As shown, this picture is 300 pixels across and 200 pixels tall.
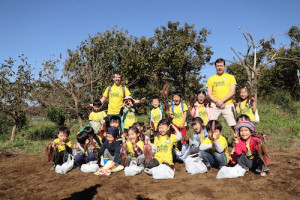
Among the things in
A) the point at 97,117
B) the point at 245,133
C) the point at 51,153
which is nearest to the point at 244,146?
the point at 245,133

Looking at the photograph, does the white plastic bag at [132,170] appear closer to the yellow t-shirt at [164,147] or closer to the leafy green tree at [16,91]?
the yellow t-shirt at [164,147]

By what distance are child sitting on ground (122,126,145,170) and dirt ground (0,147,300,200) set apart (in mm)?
397

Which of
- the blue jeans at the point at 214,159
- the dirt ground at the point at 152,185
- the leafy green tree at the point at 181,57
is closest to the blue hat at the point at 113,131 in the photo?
the dirt ground at the point at 152,185

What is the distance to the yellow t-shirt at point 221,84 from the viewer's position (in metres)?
5.11

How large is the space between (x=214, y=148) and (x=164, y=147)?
3.21ft

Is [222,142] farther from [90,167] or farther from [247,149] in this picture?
[90,167]

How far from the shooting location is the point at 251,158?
4.07m

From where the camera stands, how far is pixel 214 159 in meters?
4.50

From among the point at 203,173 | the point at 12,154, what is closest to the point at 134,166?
the point at 203,173

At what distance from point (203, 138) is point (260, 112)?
9250mm

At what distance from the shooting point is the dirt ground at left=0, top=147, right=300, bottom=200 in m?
3.25

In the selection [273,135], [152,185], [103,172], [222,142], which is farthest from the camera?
[273,135]

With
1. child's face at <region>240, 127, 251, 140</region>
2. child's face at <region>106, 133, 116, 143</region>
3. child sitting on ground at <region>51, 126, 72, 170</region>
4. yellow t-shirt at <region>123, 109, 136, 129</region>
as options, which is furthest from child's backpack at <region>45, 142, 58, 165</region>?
child's face at <region>240, 127, 251, 140</region>

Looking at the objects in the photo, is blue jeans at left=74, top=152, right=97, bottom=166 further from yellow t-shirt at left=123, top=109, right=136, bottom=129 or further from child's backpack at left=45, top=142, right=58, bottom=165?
yellow t-shirt at left=123, top=109, right=136, bottom=129
